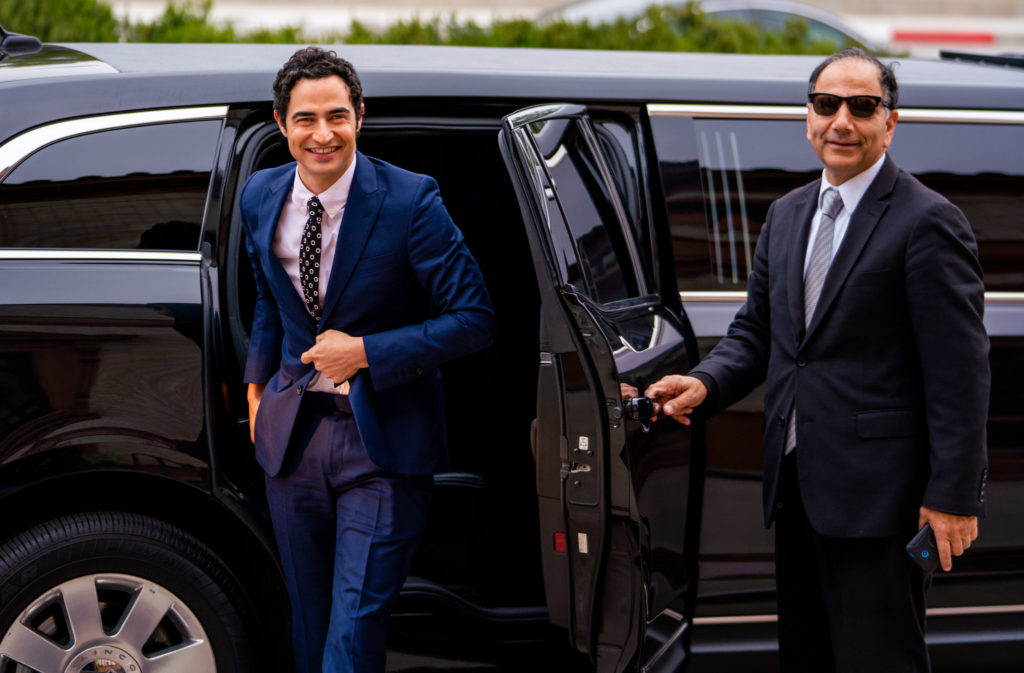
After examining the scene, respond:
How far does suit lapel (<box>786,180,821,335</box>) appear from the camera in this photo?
262 centimetres

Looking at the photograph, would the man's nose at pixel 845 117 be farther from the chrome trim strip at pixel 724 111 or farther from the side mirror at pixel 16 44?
the side mirror at pixel 16 44

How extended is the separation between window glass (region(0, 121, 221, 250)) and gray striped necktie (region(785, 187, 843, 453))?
1.45 metres

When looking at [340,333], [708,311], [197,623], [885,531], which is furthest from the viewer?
[708,311]

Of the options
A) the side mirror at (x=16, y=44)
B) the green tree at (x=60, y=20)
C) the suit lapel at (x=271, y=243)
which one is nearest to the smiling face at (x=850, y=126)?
the suit lapel at (x=271, y=243)

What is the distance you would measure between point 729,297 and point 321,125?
1.22 meters

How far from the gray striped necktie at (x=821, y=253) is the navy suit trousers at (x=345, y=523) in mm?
945

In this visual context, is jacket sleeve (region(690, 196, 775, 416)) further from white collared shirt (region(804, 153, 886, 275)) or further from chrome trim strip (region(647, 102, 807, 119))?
chrome trim strip (region(647, 102, 807, 119))

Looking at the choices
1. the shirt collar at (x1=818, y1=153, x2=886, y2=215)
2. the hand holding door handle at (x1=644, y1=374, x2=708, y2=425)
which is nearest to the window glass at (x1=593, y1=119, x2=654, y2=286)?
the hand holding door handle at (x1=644, y1=374, x2=708, y2=425)

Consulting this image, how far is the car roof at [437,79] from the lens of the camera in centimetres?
284

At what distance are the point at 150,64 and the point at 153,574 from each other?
4.19 ft

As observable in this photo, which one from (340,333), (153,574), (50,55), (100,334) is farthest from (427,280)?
(50,55)

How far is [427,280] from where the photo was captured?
2.72 metres

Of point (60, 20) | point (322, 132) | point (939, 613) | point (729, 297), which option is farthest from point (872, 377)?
point (60, 20)

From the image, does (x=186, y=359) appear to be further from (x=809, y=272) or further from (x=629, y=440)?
(x=809, y=272)
